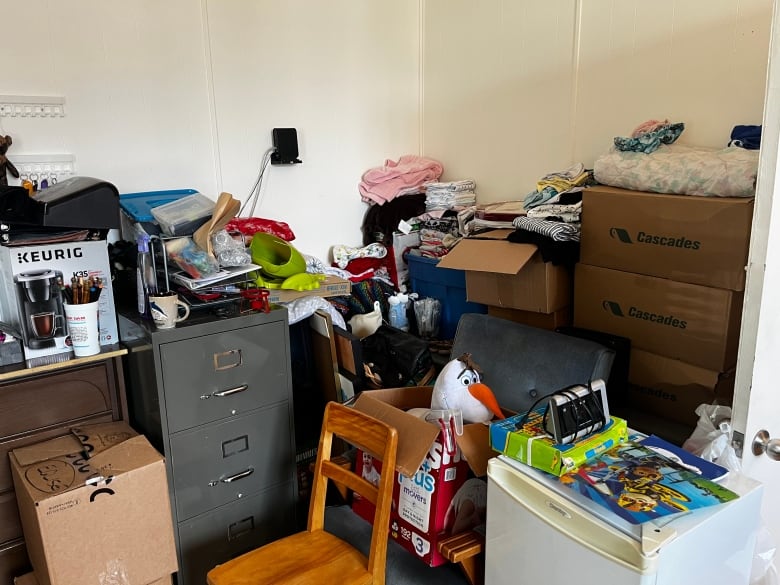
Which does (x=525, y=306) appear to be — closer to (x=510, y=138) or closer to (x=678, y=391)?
(x=678, y=391)

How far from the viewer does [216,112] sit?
103 inches

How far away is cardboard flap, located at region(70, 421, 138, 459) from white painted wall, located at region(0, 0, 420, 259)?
97 cm

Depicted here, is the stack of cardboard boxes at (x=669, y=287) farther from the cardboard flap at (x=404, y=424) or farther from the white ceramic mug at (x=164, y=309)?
the white ceramic mug at (x=164, y=309)

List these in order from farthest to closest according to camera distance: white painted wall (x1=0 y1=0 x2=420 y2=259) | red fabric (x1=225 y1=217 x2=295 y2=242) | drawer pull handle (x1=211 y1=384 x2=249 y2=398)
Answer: red fabric (x1=225 y1=217 x2=295 y2=242), white painted wall (x1=0 y1=0 x2=420 y2=259), drawer pull handle (x1=211 y1=384 x2=249 y2=398)

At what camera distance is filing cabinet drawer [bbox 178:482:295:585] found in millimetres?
1996

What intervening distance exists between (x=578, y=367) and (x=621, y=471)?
59cm

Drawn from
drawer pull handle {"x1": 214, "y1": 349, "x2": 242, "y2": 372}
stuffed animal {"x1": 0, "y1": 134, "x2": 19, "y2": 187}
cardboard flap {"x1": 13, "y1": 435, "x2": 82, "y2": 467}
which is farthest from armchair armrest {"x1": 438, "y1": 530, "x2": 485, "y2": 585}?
stuffed animal {"x1": 0, "y1": 134, "x2": 19, "y2": 187}

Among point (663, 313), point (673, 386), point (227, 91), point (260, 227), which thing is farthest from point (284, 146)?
point (673, 386)

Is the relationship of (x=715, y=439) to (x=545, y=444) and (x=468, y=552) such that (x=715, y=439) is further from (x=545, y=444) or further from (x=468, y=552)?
(x=468, y=552)

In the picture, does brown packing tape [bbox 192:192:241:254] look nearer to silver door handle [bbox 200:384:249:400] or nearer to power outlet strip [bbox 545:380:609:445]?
silver door handle [bbox 200:384:249:400]

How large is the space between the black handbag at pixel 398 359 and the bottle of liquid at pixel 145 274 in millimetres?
889

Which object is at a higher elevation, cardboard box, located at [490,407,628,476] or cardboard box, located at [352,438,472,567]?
cardboard box, located at [490,407,628,476]

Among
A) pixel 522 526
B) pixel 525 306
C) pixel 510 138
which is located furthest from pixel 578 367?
pixel 510 138

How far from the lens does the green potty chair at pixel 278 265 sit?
235 cm
